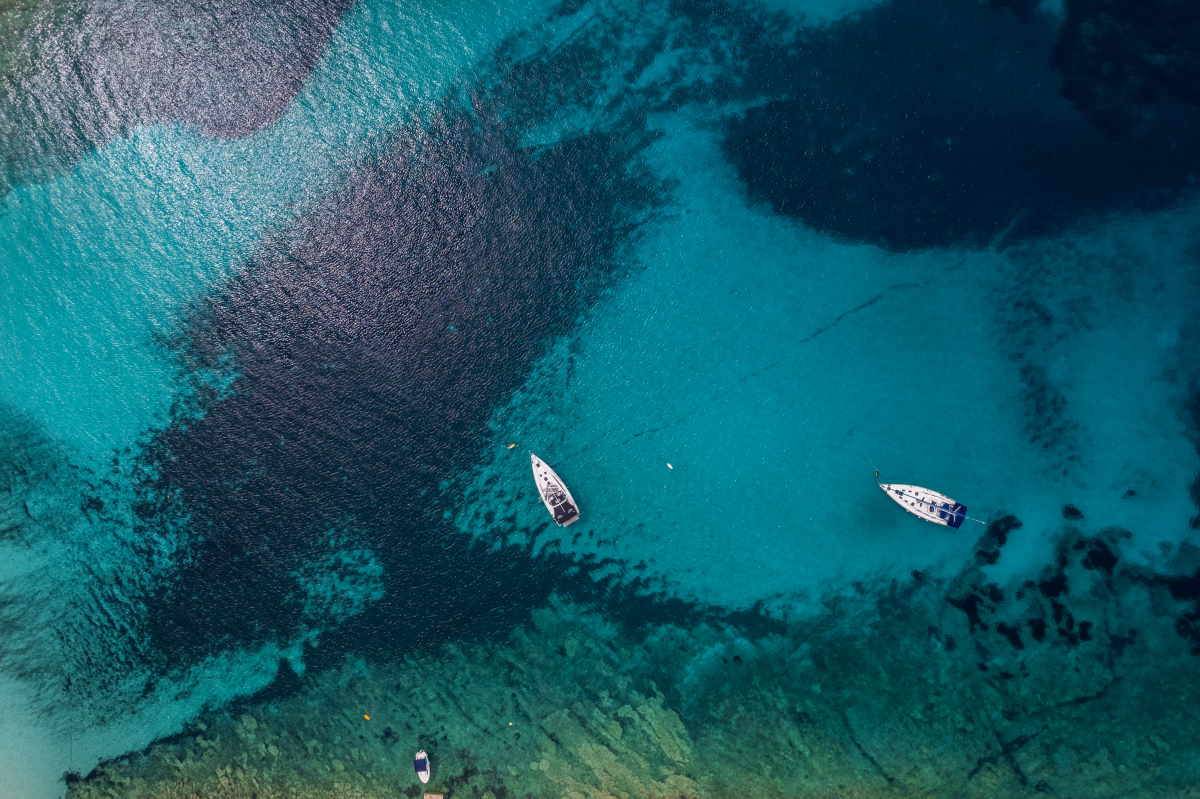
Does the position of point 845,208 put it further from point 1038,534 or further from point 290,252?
point 290,252

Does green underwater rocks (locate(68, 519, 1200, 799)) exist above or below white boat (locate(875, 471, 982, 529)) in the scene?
below

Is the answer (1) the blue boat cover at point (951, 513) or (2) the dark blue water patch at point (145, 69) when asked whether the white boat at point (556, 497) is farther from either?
(2) the dark blue water patch at point (145, 69)

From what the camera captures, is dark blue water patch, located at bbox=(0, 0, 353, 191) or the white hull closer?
the white hull

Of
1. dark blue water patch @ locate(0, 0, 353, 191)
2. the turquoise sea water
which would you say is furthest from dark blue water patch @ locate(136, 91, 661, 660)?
dark blue water patch @ locate(0, 0, 353, 191)

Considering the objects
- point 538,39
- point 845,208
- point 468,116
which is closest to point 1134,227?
point 845,208

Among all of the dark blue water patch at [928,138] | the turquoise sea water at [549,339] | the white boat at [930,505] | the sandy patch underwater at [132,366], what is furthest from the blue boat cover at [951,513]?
the sandy patch underwater at [132,366]

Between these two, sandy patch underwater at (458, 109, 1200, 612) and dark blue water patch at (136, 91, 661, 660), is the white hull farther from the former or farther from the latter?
dark blue water patch at (136, 91, 661, 660)
